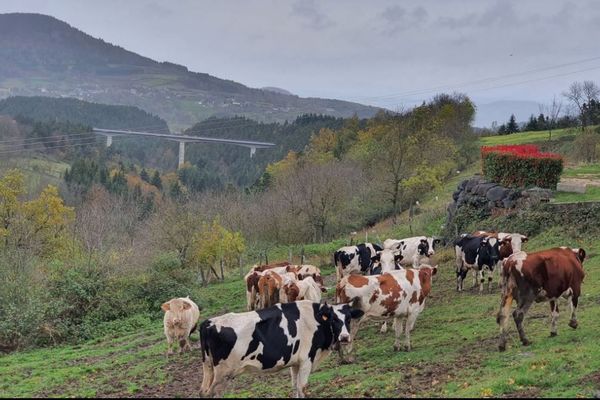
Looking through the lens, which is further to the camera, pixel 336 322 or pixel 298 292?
pixel 298 292

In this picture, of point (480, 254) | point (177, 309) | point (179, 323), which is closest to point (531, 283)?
point (480, 254)

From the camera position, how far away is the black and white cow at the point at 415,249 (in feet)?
87.4

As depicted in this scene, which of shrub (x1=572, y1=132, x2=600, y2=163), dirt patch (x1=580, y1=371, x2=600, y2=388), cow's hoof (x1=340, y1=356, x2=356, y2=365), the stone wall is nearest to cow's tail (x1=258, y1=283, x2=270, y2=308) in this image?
cow's hoof (x1=340, y1=356, x2=356, y2=365)

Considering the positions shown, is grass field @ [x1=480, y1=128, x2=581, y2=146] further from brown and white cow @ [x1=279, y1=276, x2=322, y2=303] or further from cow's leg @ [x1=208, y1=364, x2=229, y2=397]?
cow's leg @ [x1=208, y1=364, x2=229, y2=397]

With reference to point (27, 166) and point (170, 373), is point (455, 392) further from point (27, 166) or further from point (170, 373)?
point (27, 166)

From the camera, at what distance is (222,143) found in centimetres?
18938

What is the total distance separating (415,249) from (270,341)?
629 inches

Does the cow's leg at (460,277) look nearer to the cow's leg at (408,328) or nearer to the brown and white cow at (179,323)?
the cow's leg at (408,328)

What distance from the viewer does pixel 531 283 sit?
14.5m

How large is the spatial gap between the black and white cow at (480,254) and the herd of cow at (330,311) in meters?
0.04

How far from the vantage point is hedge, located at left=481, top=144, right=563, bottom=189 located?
32.0m

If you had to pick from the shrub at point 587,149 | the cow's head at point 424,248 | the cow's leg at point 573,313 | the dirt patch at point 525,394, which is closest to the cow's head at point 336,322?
the dirt patch at point 525,394

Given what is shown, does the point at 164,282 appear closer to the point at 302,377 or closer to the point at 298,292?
the point at 298,292


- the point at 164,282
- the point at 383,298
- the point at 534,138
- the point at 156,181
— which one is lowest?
the point at 156,181
